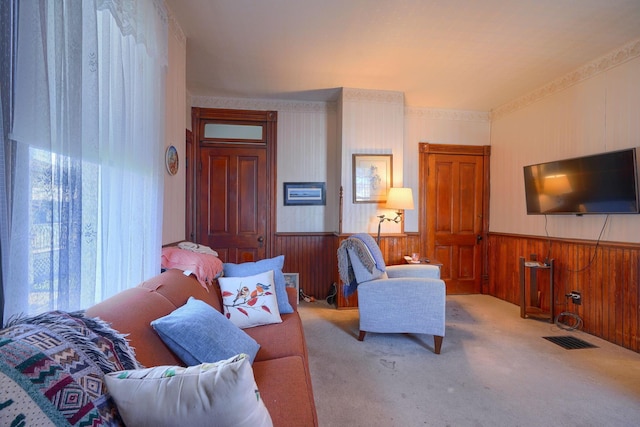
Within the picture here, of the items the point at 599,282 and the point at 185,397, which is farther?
the point at 599,282

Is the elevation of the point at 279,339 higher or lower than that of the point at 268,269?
lower

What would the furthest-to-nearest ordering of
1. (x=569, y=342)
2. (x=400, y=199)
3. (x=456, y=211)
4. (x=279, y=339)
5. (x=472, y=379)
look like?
(x=456, y=211) < (x=400, y=199) < (x=569, y=342) < (x=472, y=379) < (x=279, y=339)

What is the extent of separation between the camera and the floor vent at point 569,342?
8.19 ft

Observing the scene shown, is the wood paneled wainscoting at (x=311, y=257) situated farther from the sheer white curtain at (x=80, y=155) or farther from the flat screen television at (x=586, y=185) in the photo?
the sheer white curtain at (x=80, y=155)

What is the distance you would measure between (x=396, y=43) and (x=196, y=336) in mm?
2757

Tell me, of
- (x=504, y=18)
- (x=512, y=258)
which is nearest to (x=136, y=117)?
(x=504, y=18)

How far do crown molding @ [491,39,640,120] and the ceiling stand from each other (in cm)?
6

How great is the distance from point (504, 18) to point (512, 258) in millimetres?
2905

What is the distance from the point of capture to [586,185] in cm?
271

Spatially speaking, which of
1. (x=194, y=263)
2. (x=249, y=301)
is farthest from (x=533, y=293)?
(x=194, y=263)

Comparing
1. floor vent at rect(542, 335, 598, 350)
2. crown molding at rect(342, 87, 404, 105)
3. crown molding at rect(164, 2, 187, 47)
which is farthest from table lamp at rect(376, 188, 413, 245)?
crown molding at rect(164, 2, 187, 47)

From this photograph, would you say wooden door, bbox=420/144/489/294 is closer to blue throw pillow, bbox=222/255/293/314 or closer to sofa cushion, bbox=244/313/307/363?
blue throw pillow, bbox=222/255/293/314

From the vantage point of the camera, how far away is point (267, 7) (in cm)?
208

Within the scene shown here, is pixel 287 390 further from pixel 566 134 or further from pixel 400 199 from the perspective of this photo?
pixel 566 134
